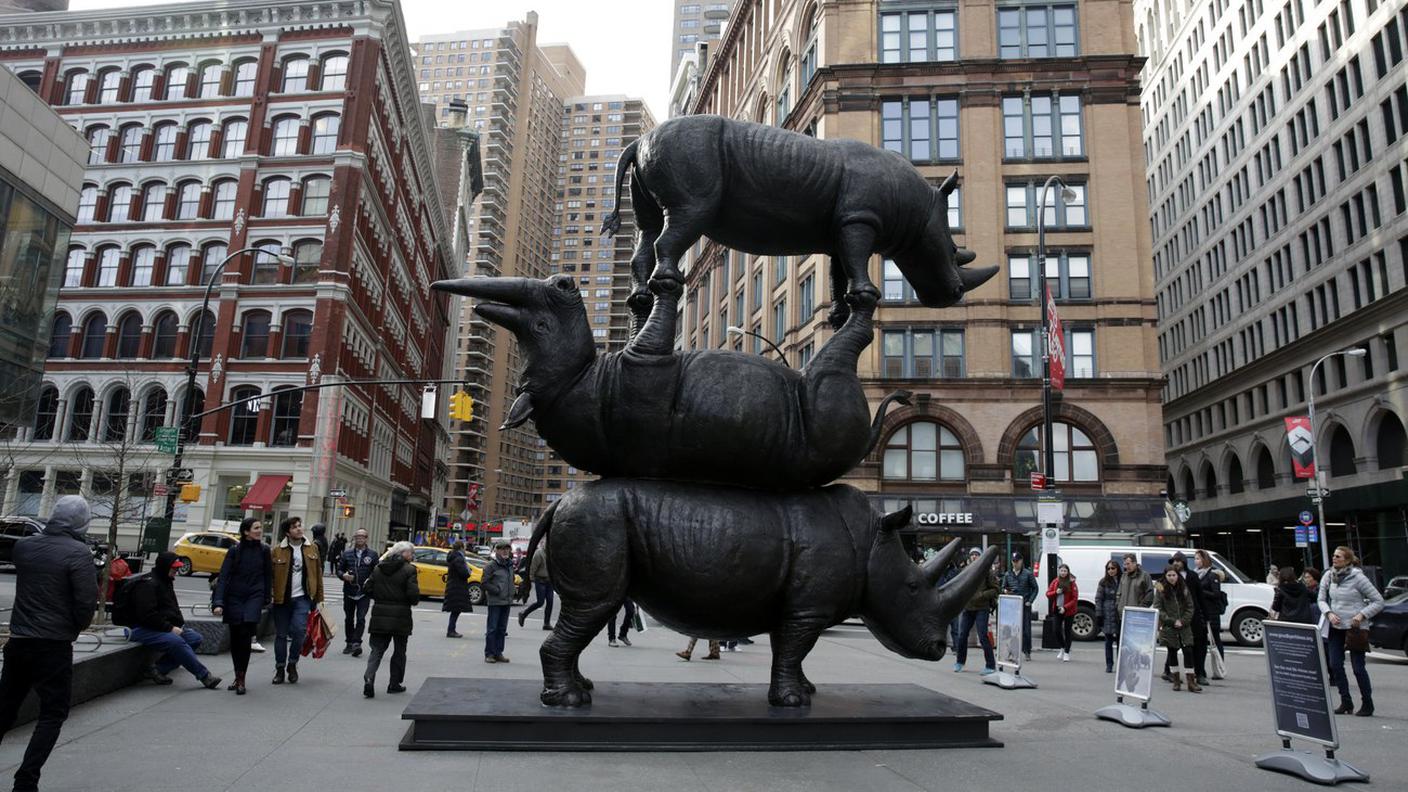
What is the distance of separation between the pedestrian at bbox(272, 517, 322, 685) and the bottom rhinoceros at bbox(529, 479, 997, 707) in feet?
15.1

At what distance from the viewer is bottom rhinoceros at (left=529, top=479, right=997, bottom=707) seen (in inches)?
274

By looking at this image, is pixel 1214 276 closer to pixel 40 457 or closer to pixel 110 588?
pixel 110 588

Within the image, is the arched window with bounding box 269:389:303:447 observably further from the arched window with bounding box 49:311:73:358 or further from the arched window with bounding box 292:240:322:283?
the arched window with bounding box 49:311:73:358

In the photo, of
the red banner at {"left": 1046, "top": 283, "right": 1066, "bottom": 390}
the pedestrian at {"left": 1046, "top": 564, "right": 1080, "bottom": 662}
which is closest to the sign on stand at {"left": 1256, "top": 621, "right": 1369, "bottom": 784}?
the pedestrian at {"left": 1046, "top": 564, "right": 1080, "bottom": 662}

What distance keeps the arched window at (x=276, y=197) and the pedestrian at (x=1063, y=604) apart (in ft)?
126

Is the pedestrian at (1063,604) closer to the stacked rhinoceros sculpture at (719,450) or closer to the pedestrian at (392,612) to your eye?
the stacked rhinoceros sculpture at (719,450)

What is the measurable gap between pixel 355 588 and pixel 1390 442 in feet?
142

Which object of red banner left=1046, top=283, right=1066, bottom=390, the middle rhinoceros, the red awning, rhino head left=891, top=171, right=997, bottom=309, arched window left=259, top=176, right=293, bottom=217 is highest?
arched window left=259, top=176, right=293, bottom=217

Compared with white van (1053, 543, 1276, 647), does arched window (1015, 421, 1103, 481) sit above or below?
above

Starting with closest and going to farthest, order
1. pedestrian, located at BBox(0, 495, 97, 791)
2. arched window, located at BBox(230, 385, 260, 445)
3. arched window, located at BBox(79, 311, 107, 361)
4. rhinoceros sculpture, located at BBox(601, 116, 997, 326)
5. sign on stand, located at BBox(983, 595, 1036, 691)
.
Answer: pedestrian, located at BBox(0, 495, 97, 791)
rhinoceros sculpture, located at BBox(601, 116, 997, 326)
sign on stand, located at BBox(983, 595, 1036, 691)
arched window, located at BBox(230, 385, 260, 445)
arched window, located at BBox(79, 311, 107, 361)

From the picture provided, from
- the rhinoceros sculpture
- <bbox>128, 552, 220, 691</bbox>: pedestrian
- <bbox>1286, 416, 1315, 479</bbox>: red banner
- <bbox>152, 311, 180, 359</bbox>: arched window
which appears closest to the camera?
the rhinoceros sculpture

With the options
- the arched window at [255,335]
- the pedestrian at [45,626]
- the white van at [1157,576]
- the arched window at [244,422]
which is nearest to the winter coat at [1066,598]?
the white van at [1157,576]

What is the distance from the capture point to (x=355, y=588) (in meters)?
13.2

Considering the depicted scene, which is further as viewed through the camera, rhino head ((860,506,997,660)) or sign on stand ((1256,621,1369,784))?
rhino head ((860,506,997,660))
